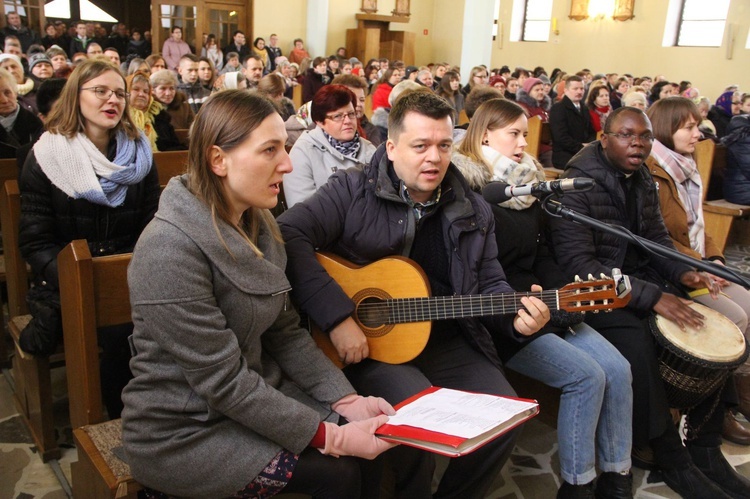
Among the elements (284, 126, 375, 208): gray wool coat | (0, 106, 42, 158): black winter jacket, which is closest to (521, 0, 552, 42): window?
(284, 126, 375, 208): gray wool coat

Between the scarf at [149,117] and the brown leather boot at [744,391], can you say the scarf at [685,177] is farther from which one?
the scarf at [149,117]

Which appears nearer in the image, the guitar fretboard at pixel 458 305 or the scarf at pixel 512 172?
the guitar fretboard at pixel 458 305

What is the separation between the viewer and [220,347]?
162cm

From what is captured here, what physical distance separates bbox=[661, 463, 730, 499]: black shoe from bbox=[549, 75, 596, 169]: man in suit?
4.23 meters

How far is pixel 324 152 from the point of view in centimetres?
359

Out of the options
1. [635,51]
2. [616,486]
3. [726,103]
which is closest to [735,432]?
[616,486]

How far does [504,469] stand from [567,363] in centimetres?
61

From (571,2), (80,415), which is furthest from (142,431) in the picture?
(571,2)

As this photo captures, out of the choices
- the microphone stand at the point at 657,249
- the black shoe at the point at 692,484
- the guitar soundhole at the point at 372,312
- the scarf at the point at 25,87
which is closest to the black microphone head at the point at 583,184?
the microphone stand at the point at 657,249

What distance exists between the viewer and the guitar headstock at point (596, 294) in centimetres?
209

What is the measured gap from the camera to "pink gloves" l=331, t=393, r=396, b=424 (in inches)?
73.6

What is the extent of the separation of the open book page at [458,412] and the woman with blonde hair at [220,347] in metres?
0.09

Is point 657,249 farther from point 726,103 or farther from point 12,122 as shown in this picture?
A: point 726,103

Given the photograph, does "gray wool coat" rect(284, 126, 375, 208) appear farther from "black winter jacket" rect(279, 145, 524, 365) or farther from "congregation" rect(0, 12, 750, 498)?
"black winter jacket" rect(279, 145, 524, 365)
